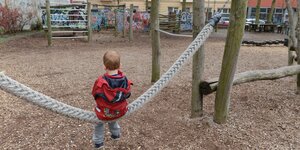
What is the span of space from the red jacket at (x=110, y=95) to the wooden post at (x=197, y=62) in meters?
1.10

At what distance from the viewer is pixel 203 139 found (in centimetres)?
283

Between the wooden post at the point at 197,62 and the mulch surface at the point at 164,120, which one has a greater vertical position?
the wooden post at the point at 197,62

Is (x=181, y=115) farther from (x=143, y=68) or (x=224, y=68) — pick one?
(x=143, y=68)

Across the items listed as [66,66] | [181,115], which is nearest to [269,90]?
[181,115]

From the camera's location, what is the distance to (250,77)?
3.51 metres

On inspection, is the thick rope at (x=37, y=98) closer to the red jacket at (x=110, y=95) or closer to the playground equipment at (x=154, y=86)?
the playground equipment at (x=154, y=86)

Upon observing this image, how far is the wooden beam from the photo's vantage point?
10.1ft

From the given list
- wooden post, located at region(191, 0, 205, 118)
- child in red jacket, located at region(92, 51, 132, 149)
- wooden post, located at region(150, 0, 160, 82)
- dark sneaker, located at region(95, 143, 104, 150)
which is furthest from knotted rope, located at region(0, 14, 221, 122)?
wooden post, located at region(150, 0, 160, 82)

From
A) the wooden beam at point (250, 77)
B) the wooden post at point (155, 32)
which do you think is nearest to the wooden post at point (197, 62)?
the wooden beam at point (250, 77)

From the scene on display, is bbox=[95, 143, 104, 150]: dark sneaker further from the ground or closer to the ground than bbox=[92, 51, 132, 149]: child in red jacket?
closer to the ground

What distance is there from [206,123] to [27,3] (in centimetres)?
1365

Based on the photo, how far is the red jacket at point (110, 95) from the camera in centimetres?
216

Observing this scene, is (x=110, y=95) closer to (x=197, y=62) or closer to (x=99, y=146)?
(x=99, y=146)

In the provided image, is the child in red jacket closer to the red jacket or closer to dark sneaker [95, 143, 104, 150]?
the red jacket
